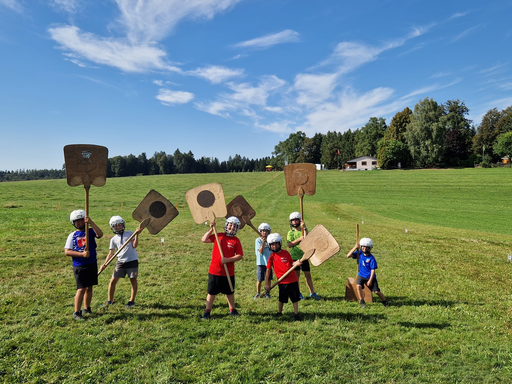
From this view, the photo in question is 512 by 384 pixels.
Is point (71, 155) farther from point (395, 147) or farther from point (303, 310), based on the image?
point (395, 147)

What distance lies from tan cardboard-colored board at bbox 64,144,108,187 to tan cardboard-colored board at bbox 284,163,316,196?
15.8 ft

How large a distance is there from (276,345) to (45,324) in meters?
4.82

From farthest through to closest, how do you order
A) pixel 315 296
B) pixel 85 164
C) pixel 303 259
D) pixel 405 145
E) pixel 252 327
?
1. pixel 405 145
2. pixel 315 296
3. pixel 85 164
4. pixel 303 259
5. pixel 252 327

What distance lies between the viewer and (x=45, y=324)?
592 centimetres

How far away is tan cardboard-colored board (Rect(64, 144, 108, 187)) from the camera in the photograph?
6.36 metres

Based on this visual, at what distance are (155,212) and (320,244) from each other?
161 inches

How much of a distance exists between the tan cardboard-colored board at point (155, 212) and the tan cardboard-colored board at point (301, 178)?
11.2 feet

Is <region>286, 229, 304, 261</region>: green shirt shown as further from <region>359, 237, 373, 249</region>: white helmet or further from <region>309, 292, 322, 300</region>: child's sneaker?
<region>359, 237, 373, 249</region>: white helmet

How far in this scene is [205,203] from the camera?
673 cm

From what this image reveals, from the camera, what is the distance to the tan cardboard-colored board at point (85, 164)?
20.9 feet

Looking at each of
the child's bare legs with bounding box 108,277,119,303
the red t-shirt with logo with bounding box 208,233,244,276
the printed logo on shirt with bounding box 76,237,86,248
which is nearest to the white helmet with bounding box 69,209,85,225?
the printed logo on shirt with bounding box 76,237,86,248

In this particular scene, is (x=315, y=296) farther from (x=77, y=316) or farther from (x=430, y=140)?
(x=430, y=140)

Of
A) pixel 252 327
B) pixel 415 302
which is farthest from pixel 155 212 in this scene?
pixel 415 302

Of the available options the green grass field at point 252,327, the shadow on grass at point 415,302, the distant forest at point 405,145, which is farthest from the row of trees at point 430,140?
the shadow on grass at point 415,302
